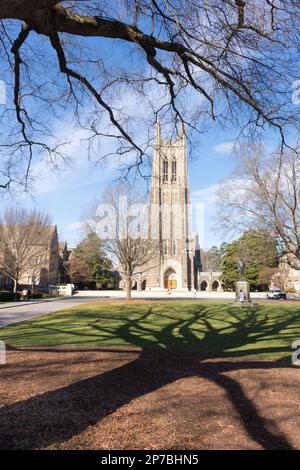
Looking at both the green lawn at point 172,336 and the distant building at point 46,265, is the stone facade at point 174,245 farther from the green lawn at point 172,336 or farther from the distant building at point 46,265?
the green lawn at point 172,336

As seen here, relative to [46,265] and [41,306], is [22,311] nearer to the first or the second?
[41,306]

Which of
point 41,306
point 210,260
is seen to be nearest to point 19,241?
point 41,306

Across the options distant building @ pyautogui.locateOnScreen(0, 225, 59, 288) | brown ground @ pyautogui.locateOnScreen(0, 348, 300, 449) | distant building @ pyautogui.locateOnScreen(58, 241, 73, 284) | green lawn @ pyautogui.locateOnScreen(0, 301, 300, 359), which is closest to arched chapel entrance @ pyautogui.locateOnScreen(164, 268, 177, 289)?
distant building @ pyautogui.locateOnScreen(58, 241, 73, 284)

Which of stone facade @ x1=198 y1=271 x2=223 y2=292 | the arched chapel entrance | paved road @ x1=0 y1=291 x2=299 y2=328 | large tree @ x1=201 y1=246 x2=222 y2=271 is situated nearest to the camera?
paved road @ x1=0 y1=291 x2=299 y2=328

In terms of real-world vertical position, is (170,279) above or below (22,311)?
above

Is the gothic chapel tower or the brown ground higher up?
the gothic chapel tower

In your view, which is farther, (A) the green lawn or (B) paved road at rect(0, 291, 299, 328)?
(B) paved road at rect(0, 291, 299, 328)

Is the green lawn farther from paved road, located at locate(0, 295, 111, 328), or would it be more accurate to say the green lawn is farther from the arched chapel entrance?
the arched chapel entrance

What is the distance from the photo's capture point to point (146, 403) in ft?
17.2

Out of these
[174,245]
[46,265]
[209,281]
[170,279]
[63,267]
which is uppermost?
[174,245]

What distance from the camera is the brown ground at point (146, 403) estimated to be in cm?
404

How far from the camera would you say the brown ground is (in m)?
4.04
